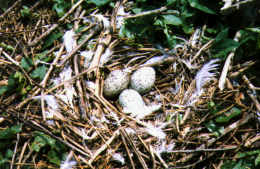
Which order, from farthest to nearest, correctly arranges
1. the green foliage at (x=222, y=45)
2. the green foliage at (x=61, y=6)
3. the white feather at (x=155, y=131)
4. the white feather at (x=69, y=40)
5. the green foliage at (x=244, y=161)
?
the green foliage at (x=61, y=6) < the white feather at (x=69, y=40) < the green foliage at (x=222, y=45) < the white feather at (x=155, y=131) < the green foliage at (x=244, y=161)

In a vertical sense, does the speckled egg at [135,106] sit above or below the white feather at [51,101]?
below

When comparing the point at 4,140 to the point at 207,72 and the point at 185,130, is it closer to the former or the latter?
the point at 185,130

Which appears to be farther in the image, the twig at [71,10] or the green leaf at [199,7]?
the twig at [71,10]

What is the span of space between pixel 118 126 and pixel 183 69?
25.8 inches

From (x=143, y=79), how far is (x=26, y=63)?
90cm

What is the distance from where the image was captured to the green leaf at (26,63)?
6.45 ft

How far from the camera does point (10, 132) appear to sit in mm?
1753

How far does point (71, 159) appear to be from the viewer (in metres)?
1.73

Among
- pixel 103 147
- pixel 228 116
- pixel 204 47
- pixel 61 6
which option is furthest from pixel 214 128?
pixel 61 6

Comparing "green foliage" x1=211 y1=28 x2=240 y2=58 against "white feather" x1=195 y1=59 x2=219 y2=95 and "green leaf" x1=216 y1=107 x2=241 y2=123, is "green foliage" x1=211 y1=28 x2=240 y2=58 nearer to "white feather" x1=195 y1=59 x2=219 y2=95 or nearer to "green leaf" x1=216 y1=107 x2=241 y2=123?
"white feather" x1=195 y1=59 x2=219 y2=95

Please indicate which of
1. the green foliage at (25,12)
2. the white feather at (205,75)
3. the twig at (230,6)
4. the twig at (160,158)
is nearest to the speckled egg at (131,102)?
the twig at (160,158)

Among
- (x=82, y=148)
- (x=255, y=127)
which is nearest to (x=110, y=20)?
(x=82, y=148)

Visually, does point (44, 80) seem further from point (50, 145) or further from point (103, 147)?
point (103, 147)

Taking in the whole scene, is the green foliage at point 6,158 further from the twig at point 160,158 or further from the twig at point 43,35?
the twig at point 160,158
